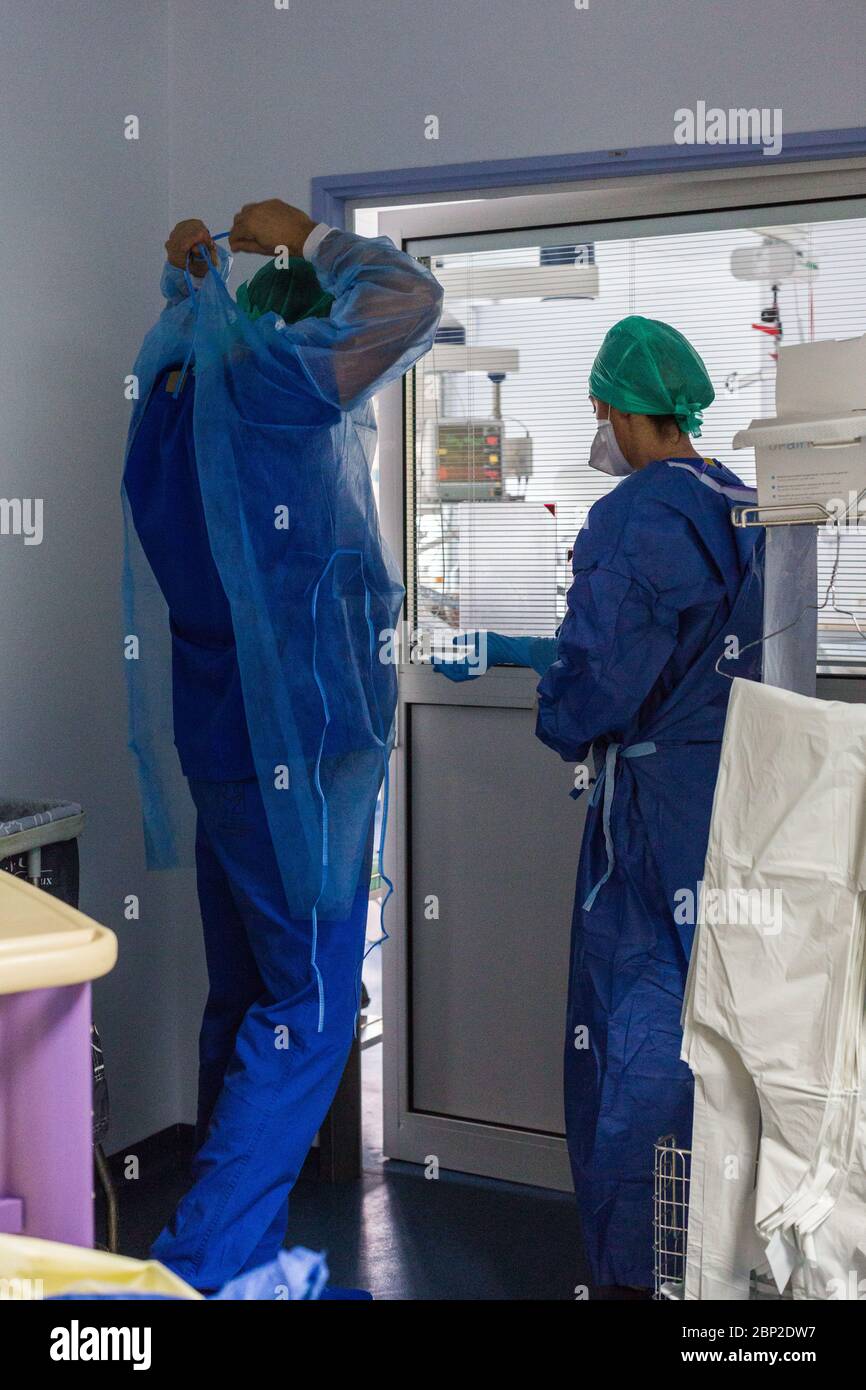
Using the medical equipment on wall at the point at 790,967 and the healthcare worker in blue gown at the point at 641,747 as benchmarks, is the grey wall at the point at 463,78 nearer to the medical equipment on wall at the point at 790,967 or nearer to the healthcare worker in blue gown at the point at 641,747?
the healthcare worker in blue gown at the point at 641,747

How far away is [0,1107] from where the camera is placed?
3.39 ft

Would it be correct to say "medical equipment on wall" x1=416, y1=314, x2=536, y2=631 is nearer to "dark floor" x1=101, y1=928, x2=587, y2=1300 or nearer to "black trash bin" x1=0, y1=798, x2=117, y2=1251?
"black trash bin" x1=0, y1=798, x2=117, y2=1251

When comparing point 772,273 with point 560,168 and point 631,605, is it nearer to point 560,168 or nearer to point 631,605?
point 560,168

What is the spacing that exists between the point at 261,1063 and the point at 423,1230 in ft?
1.96

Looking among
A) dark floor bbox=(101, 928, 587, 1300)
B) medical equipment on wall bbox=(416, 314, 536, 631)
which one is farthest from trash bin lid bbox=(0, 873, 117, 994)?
medical equipment on wall bbox=(416, 314, 536, 631)

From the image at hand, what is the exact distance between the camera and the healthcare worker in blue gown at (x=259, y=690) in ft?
6.54

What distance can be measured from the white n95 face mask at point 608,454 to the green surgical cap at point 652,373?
0.23 ft

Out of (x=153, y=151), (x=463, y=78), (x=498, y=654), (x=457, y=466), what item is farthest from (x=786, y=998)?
(x=153, y=151)

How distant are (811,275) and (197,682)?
50.3 inches

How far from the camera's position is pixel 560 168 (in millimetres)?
2387

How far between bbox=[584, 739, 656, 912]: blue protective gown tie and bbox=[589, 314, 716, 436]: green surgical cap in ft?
1.71

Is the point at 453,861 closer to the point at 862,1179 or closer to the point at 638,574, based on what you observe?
the point at 638,574
